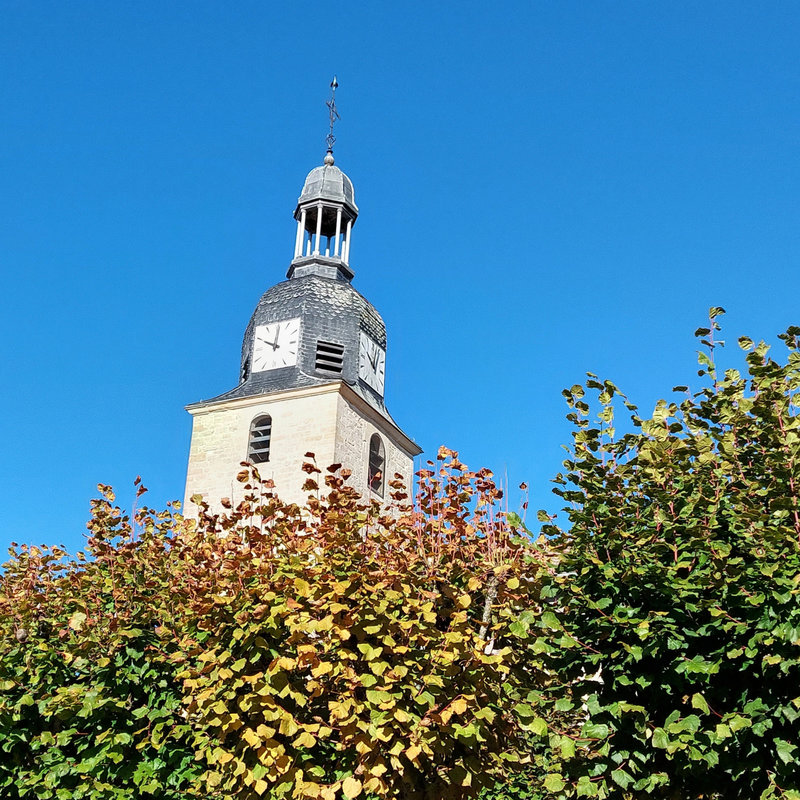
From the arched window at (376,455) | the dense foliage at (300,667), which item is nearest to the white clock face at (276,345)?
the arched window at (376,455)

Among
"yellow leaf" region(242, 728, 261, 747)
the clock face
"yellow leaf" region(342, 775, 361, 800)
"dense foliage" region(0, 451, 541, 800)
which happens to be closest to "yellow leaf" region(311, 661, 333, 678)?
"dense foliage" region(0, 451, 541, 800)

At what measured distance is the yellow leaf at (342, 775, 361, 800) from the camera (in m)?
6.78

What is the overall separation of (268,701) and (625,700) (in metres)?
2.84

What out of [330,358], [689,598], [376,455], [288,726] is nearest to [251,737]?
[288,726]

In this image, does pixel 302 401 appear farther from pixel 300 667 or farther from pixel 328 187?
pixel 300 667

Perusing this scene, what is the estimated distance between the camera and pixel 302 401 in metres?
27.0

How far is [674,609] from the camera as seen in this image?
231 inches

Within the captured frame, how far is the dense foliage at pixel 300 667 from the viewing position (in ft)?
23.4

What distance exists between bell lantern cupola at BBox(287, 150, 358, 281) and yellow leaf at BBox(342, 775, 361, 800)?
24884 millimetres

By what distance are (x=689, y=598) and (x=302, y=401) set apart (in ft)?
71.0

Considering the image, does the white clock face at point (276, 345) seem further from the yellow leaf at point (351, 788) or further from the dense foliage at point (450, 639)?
the yellow leaf at point (351, 788)

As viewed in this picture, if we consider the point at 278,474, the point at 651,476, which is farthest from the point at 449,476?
the point at 278,474

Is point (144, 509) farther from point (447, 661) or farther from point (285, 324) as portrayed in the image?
point (285, 324)

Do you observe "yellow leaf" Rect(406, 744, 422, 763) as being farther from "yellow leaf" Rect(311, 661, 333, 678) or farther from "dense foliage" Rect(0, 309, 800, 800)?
"yellow leaf" Rect(311, 661, 333, 678)
